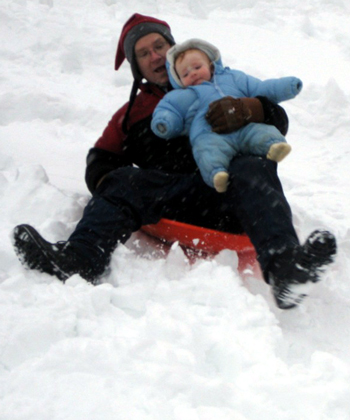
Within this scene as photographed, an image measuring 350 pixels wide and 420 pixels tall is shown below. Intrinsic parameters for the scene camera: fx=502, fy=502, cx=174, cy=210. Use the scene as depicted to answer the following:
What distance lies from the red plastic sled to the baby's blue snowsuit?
0.71 feet

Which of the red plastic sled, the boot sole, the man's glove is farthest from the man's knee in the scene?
the boot sole

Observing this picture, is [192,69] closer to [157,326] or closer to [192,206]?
[192,206]

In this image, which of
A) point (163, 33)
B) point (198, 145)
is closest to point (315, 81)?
point (163, 33)

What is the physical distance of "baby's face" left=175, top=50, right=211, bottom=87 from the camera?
7.72ft

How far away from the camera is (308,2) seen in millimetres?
8312

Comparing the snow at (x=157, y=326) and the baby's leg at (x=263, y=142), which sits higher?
the baby's leg at (x=263, y=142)

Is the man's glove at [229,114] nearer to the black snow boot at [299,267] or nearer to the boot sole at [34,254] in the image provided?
the black snow boot at [299,267]

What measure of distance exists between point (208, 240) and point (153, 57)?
1.17 meters

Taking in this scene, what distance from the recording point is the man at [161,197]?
1.64m

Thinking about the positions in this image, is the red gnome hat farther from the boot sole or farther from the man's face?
the boot sole

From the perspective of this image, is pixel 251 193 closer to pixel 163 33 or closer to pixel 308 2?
pixel 163 33

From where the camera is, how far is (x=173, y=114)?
2.21m

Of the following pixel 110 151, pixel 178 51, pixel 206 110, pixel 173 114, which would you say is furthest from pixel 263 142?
pixel 110 151

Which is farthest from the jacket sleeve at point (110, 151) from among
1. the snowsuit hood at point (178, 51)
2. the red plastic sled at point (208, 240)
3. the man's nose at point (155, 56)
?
the red plastic sled at point (208, 240)
